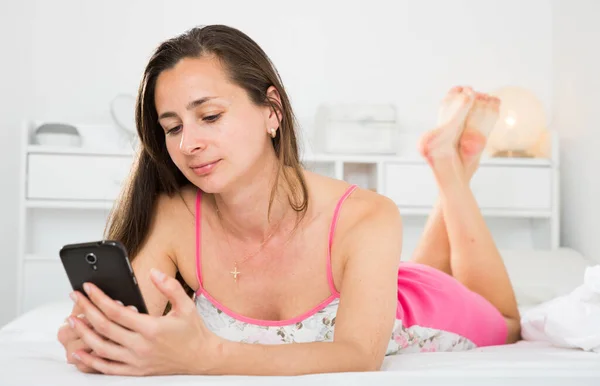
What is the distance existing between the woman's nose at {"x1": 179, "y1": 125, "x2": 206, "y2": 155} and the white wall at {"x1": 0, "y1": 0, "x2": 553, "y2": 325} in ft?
7.82

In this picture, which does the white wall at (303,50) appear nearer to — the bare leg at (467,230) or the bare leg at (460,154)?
the bare leg at (460,154)

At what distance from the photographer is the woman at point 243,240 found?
1.13 meters

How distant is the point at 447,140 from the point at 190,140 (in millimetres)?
1180

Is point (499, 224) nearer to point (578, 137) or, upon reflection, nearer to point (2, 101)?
point (578, 137)

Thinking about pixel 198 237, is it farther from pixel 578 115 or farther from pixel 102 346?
pixel 578 115

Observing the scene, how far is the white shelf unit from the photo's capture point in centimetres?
326

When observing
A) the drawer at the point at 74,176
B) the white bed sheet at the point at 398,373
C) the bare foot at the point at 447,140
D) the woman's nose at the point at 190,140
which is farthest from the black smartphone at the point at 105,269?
the drawer at the point at 74,176

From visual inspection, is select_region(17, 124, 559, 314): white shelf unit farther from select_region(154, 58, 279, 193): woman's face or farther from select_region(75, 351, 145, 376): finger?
select_region(75, 351, 145, 376): finger

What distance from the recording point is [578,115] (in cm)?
338

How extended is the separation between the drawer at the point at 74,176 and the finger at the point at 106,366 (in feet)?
7.20

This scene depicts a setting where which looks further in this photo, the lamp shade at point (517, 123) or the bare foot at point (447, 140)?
the lamp shade at point (517, 123)

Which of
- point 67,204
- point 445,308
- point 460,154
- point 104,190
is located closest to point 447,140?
point 460,154

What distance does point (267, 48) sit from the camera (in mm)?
3691

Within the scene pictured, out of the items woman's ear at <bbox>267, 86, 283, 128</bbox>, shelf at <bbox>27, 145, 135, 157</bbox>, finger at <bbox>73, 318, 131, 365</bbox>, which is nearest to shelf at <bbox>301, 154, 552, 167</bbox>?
shelf at <bbox>27, 145, 135, 157</bbox>
